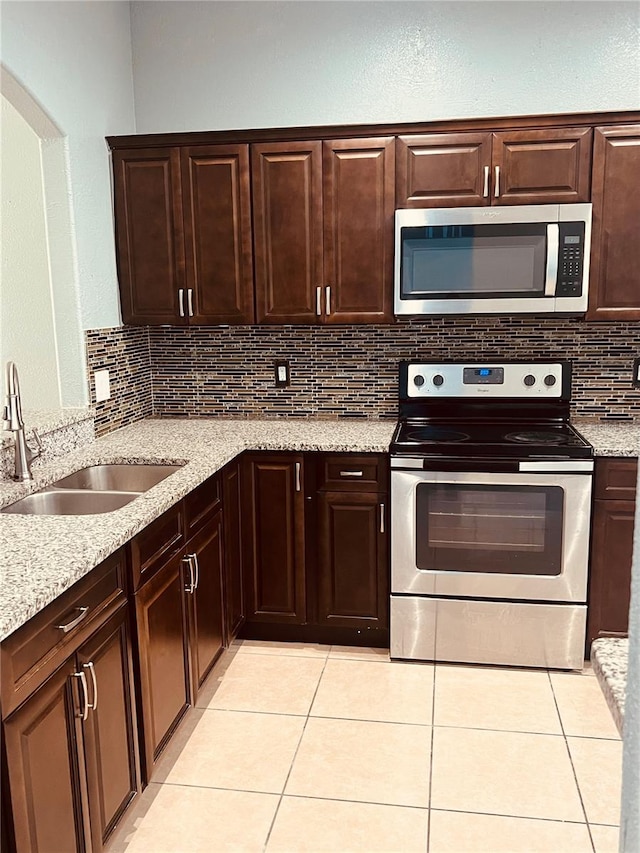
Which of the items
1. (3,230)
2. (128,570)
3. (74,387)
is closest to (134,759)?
(128,570)

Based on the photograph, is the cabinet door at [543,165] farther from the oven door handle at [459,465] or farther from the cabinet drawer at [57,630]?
the cabinet drawer at [57,630]

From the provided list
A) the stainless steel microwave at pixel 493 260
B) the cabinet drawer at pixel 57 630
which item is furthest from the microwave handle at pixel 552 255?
the cabinet drawer at pixel 57 630

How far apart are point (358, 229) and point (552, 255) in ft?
2.63

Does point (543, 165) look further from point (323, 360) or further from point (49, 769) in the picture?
point (49, 769)

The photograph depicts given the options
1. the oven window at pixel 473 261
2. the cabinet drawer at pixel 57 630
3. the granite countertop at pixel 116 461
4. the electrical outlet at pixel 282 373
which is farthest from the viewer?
the electrical outlet at pixel 282 373

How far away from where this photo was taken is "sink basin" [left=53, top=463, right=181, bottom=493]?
2855mm

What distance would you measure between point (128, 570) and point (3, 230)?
5.77 feet

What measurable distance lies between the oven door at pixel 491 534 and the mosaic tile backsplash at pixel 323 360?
67 centimetres

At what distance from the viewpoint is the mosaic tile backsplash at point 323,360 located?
135 inches

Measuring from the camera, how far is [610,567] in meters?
3.00

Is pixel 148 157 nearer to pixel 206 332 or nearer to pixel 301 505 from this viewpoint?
pixel 206 332

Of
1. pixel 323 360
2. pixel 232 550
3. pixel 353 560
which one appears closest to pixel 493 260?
pixel 323 360

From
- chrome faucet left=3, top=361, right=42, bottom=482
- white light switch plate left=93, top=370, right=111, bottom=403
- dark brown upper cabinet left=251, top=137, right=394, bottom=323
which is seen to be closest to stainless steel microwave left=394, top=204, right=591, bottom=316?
dark brown upper cabinet left=251, top=137, right=394, bottom=323

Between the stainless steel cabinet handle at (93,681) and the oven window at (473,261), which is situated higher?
the oven window at (473,261)
